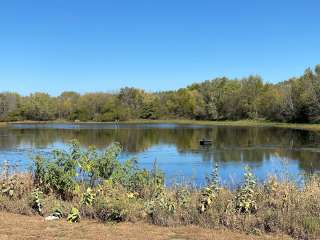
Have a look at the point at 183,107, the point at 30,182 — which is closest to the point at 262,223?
the point at 30,182

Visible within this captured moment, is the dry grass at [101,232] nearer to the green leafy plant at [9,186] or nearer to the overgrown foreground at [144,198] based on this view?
the overgrown foreground at [144,198]

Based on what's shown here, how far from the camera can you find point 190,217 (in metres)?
8.64

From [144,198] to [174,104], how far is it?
5018 inches

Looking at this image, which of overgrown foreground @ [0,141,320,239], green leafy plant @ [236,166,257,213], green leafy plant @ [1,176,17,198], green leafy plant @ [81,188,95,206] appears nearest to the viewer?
overgrown foreground @ [0,141,320,239]

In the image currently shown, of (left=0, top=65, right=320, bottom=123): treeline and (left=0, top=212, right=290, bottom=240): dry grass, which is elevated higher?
(left=0, top=65, right=320, bottom=123): treeline

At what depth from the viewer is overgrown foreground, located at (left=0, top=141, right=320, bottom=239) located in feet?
27.3

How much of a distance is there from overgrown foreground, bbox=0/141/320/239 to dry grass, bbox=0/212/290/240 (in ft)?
0.99

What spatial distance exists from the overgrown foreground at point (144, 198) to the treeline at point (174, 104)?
290 ft

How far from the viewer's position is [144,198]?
1040 centimetres

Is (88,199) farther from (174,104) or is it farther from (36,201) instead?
(174,104)

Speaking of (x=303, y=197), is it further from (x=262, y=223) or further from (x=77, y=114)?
(x=77, y=114)

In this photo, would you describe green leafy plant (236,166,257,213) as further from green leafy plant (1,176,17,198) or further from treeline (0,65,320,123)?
treeline (0,65,320,123)

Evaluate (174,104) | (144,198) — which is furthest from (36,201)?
(174,104)

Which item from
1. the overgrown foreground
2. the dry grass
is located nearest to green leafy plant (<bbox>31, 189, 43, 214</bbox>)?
the overgrown foreground
